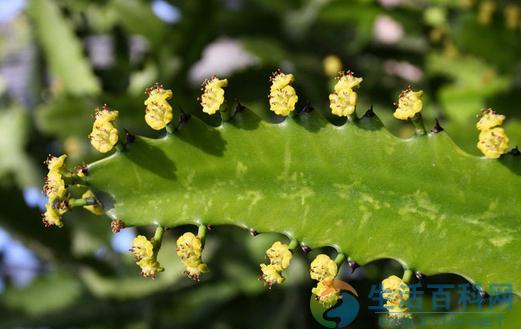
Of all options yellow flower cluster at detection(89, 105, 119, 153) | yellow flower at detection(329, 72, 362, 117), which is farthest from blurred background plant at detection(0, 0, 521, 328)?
yellow flower at detection(329, 72, 362, 117)

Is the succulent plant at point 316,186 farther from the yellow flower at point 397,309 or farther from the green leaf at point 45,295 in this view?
the green leaf at point 45,295

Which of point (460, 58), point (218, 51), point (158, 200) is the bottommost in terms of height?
point (158, 200)

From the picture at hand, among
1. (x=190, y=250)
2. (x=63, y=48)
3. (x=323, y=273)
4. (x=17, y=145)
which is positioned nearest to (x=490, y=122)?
(x=323, y=273)

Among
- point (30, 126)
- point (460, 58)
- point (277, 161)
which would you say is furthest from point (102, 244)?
point (277, 161)

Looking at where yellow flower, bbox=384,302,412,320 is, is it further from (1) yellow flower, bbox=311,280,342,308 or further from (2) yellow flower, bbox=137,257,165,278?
(2) yellow flower, bbox=137,257,165,278

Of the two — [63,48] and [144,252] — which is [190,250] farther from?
[63,48]

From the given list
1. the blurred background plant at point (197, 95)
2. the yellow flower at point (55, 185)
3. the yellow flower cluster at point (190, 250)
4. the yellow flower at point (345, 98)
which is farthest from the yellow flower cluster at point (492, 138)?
the blurred background plant at point (197, 95)

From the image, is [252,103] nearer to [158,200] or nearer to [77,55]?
[77,55]
